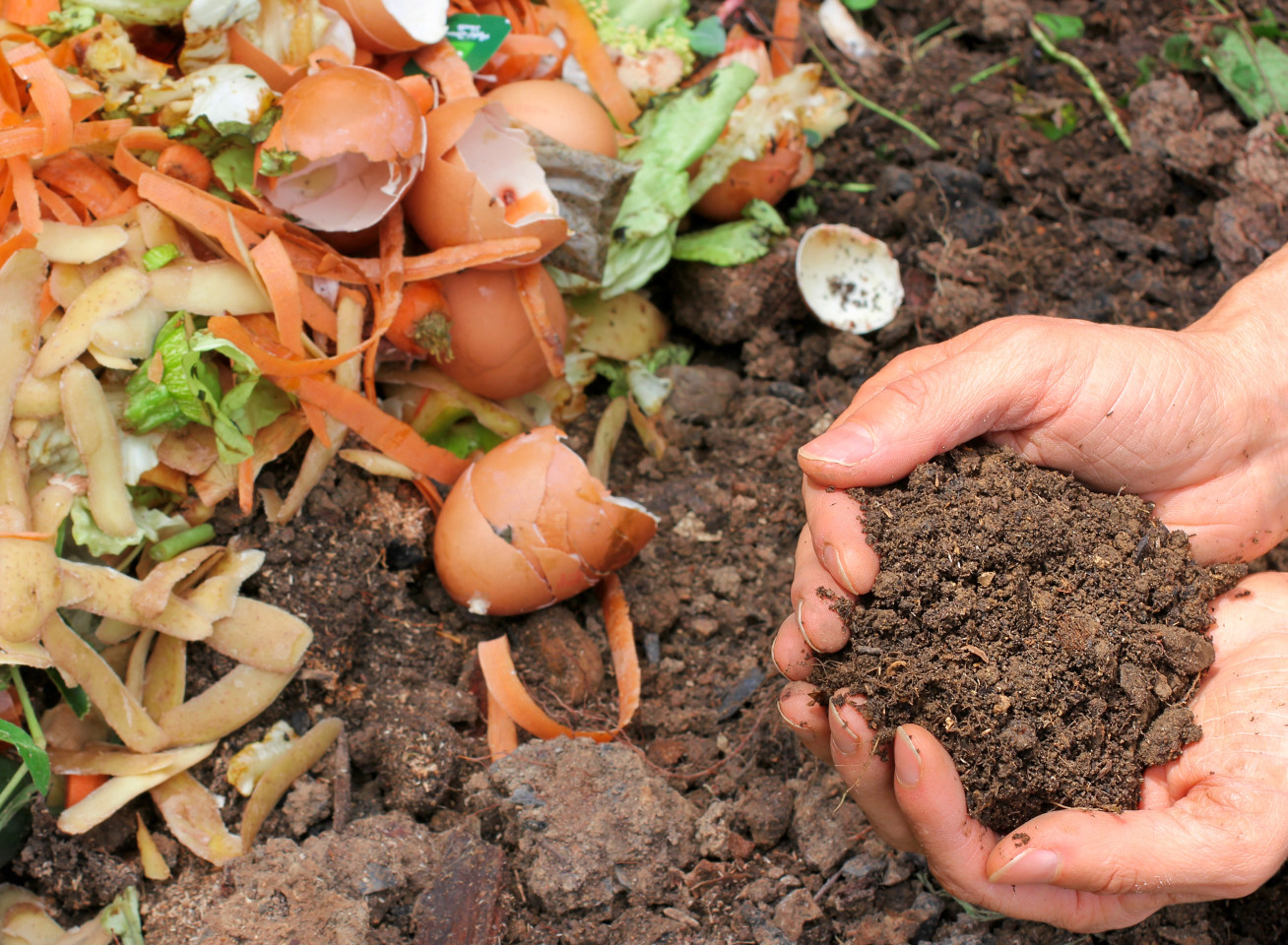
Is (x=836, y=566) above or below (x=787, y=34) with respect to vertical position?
below

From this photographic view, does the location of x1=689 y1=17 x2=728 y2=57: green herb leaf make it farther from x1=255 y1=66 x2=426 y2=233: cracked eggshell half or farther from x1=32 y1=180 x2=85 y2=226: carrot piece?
x1=32 y1=180 x2=85 y2=226: carrot piece

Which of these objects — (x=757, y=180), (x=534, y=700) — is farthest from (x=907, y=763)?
(x=757, y=180)

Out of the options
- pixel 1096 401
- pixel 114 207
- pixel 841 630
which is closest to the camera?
pixel 841 630

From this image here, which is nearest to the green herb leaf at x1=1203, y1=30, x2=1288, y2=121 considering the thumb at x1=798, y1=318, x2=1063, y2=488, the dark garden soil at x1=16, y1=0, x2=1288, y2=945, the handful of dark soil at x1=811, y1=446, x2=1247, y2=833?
the dark garden soil at x1=16, y1=0, x2=1288, y2=945

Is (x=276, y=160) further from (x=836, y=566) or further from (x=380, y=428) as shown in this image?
(x=836, y=566)

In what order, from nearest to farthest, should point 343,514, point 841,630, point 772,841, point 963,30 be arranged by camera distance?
point 841,630 < point 772,841 < point 343,514 < point 963,30

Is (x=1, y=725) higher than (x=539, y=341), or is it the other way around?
(x=539, y=341)

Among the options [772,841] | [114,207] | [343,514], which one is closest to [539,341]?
[343,514]

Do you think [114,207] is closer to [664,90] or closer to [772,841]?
[664,90]
